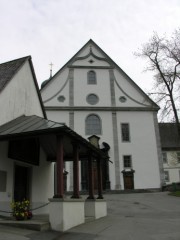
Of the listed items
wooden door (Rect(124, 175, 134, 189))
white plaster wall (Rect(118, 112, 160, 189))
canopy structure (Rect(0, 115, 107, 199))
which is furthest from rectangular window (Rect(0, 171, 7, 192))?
white plaster wall (Rect(118, 112, 160, 189))

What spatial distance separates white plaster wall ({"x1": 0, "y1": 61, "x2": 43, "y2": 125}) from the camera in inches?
504

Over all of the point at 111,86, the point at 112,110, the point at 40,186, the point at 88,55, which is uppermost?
the point at 88,55

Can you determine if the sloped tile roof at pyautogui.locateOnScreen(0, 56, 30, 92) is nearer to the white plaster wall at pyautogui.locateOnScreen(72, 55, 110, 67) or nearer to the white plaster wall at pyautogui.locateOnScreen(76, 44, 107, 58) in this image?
the white plaster wall at pyautogui.locateOnScreen(72, 55, 110, 67)

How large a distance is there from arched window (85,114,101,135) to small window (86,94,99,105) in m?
1.49

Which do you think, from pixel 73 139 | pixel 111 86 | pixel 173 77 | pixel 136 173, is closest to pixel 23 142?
pixel 73 139

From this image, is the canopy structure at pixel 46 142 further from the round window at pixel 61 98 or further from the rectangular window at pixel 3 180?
the round window at pixel 61 98

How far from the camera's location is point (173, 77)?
1124 inches

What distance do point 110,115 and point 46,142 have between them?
2100cm

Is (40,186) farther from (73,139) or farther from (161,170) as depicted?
(161,170)

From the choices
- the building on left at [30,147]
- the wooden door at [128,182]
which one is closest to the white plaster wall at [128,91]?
the wooden door at [128,182]

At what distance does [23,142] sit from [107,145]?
69.3 feet

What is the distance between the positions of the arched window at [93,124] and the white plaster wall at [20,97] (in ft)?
57.2

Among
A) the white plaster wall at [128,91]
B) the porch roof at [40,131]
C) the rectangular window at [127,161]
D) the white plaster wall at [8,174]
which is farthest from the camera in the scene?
the white plaster wall at [128,91]

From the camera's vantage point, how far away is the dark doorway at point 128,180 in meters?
31.9
